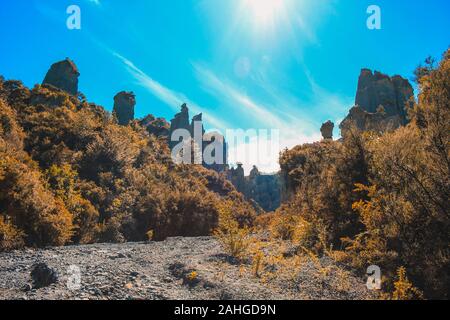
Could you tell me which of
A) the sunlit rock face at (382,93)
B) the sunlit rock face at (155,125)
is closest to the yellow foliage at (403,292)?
the sunlit rock face at (382,93)

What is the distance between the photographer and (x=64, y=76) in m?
54.9

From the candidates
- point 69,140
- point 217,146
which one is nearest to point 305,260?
point 69,140

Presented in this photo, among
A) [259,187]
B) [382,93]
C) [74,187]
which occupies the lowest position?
[74,187]

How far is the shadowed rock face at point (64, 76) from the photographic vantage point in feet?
178

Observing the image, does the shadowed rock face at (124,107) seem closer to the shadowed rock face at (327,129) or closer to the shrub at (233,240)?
the shadowed rock face at (327,129)

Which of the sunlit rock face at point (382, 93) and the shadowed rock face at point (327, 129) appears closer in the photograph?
the shadowed rock face at point (327, 129)

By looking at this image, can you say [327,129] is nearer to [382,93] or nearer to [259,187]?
[382,93]

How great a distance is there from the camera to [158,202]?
85.1ft

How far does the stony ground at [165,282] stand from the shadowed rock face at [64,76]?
167ft

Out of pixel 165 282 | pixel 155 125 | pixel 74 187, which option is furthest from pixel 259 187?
pixel 165 282

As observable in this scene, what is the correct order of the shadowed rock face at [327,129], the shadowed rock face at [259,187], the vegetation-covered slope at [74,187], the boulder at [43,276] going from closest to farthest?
1. the boulder at [43,276]
2. the vegetation-covered slope at [74,187]
3. the shadowed rock face at [327,129]
4. the shadowed rock face at [259,187]

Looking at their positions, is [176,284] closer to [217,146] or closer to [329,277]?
[329,277]

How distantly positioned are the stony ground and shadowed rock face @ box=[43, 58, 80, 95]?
167 feet

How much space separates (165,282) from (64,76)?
56.1m
